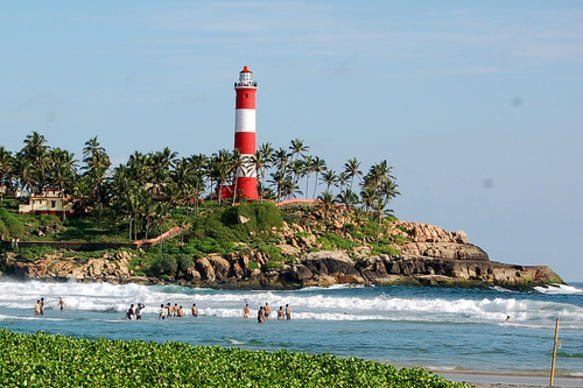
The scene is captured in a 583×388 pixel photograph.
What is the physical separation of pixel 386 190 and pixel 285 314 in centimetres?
5186

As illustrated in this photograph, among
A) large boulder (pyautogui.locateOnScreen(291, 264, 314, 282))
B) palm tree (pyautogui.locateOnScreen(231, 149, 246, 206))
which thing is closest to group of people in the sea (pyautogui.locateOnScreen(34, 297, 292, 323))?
large boulder (pyautogui.locateOnScreen(291, 264, 314, 282))

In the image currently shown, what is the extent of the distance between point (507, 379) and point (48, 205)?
71.5 meters

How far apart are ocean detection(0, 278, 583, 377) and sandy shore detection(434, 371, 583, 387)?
2.79 feet

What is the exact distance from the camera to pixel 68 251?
289ft

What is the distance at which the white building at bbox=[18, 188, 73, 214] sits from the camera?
9744 cm

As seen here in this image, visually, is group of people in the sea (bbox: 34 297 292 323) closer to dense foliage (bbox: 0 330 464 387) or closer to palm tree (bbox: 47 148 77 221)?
dense foliage (bbox: 0 330 464 387)

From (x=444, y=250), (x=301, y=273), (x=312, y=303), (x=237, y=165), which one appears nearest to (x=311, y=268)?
(x=301, y=273)

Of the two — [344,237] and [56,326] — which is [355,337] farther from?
[344,237]

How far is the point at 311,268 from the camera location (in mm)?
88250

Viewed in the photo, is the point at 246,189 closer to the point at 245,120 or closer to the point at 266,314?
the point at 245,120

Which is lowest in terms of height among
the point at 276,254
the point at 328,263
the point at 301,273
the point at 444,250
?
the point at 301,273

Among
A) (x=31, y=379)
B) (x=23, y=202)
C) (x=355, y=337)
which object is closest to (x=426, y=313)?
(x=355, y=337)

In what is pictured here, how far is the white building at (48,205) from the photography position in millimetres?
97438

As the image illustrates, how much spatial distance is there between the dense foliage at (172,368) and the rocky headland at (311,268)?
54004mm
